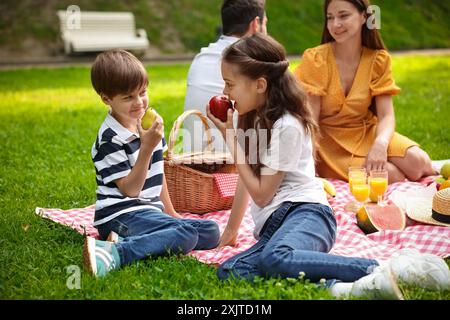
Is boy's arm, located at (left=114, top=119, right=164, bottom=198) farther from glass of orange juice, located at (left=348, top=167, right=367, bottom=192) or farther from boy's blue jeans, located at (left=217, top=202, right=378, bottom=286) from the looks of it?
glass of orange juice, located at (left=348, top=167, right=367, bottom=192)

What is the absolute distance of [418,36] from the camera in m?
17.6

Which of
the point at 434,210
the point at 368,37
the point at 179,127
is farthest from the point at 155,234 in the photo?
the point at 368,37

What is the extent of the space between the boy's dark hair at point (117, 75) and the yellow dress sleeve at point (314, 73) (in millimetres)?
1771

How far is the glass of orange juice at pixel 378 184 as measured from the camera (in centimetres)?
424

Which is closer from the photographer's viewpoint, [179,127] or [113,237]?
[113,237]

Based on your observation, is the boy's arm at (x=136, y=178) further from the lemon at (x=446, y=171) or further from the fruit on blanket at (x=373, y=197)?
the lemon at (x=446, y=171)

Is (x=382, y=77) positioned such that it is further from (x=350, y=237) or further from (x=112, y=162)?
(x=112, y=162)

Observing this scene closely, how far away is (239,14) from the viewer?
201 inches

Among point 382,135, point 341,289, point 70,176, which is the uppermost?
point 382,135

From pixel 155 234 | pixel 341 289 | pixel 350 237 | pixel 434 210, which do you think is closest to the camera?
pixel 341 289

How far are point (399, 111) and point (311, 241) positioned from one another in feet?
16.9

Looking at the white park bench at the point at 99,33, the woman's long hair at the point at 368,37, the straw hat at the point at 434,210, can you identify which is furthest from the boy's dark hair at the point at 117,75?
the white park bench at the point at 99,33

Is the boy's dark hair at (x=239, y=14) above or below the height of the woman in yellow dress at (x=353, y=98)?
above

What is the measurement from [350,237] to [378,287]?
3.67 feet
